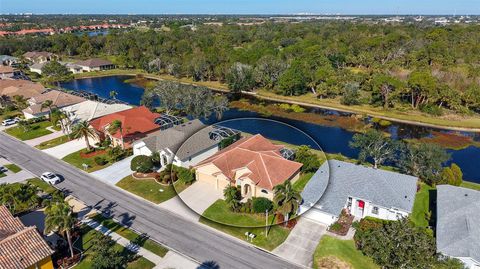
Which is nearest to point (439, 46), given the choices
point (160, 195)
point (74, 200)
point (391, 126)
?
point (391, 126)

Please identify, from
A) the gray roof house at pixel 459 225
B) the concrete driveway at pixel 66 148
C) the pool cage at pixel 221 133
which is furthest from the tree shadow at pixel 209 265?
the concrete driveway at pixel 66 148

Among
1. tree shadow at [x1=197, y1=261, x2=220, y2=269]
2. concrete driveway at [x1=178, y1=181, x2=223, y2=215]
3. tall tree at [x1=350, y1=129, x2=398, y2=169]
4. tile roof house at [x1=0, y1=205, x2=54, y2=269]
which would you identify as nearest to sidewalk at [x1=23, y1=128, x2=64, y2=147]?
tile roof house at [x1=0, y1=205, x2=54, y2=269]

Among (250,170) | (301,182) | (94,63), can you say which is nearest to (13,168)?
(250,170)

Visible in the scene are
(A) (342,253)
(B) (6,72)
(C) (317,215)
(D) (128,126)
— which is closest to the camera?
(A) (342,253)

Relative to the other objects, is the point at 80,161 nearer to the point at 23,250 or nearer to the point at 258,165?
the point at 23,250

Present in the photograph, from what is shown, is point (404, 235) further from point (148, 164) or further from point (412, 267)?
point (148, 164)

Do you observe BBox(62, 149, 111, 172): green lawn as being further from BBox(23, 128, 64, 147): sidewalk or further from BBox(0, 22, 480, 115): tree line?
BBox(0, 22, 480, 115): tree line
